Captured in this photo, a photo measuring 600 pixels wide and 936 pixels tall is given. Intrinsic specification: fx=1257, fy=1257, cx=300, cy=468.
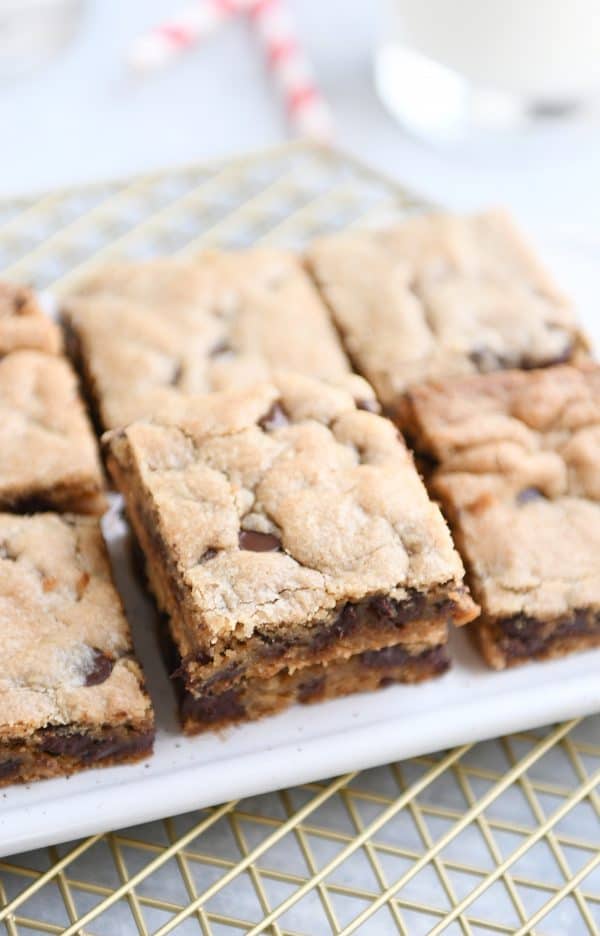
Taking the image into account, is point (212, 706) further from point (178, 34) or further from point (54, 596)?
point (178, 34)

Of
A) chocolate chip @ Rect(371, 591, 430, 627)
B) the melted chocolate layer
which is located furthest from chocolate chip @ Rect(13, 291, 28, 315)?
the melted chocolate layer

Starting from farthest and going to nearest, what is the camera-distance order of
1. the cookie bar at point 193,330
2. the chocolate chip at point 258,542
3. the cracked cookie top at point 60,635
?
the cookie bar at point 193,330
the chocolate chip at point 258,542
the cracked cookie top at point 60,635

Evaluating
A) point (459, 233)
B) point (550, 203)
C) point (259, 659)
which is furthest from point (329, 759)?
point (550, 203)

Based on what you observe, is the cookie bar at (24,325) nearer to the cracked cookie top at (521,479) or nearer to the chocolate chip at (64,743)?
the cracked cookie top at (521,479)

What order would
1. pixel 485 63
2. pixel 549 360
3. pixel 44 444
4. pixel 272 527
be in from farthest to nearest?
pixel 485 63 < pixel 549 360 < pixel 44 444 < pixel 272 527

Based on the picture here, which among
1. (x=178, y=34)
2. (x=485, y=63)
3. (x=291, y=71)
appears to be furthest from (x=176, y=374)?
(x=178, y=34)

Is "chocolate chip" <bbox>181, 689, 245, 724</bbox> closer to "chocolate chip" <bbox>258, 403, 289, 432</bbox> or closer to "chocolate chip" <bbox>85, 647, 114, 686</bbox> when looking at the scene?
"chocolate chip" <bbox>85, 647, 114, 686</bbox>

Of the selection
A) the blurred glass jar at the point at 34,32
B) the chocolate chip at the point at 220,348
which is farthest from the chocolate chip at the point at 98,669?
the blurred glass jar at the point at 34,32
